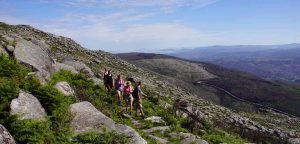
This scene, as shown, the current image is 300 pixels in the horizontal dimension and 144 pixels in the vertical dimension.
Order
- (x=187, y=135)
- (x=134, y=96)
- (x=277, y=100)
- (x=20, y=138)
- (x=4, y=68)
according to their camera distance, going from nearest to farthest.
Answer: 1. (x=20, y=138)
2. (x=4, y=68)
3. (x=187, y=135)
4. (x=134, y=96)
5. (x=277, y=100)

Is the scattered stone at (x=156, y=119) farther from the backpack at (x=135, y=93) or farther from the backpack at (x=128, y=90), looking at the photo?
the backpack at (x=128, y=90)

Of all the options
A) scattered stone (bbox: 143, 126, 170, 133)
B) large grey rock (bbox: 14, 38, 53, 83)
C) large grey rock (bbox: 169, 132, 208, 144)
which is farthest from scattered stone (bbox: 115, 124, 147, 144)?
large grey rock (bbox: 14, 38, 53, 83)

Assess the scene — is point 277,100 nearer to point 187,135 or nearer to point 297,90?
point 297,90

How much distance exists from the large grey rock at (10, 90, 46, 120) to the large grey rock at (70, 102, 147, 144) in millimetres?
1709

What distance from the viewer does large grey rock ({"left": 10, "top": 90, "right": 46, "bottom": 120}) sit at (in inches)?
667

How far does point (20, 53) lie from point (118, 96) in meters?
7.56

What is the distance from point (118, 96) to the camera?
97.7 feet

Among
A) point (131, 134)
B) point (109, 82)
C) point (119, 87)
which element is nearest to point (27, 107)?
point (131, 134)

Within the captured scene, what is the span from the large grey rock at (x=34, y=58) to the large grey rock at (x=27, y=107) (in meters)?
5.38

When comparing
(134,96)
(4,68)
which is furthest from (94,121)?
(134,96)

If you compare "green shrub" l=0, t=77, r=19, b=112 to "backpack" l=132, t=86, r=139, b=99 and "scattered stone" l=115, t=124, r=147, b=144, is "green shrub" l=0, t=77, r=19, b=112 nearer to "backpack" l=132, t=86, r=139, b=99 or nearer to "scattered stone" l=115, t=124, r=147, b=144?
"scattered stone" l=115, t=124, r=147, b=144

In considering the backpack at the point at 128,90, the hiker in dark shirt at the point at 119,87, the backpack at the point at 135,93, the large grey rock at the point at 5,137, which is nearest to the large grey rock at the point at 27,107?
the large grey rock at the point at 5,137

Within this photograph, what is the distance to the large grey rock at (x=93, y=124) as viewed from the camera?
18.7m

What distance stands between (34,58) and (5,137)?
42.3 ft
